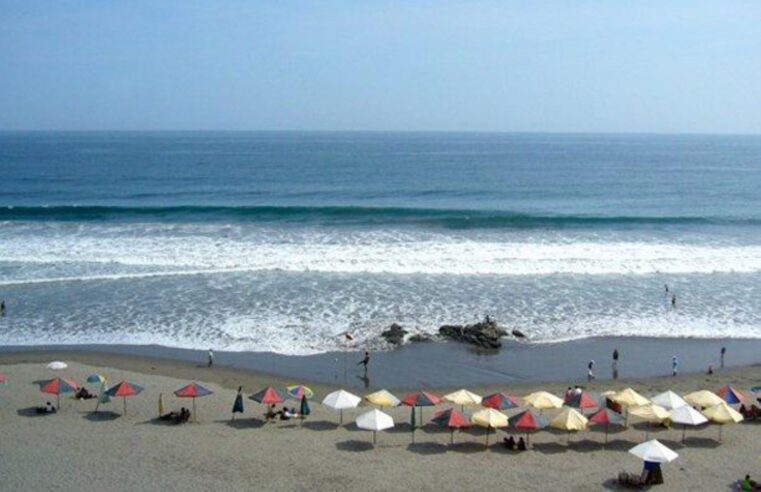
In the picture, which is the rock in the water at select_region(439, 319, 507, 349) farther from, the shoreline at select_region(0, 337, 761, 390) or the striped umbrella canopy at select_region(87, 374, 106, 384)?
the striped umbrella canopy at select_region(87, 374, 106, 384)

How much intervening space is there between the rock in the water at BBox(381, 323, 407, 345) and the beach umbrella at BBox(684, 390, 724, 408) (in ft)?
32.0

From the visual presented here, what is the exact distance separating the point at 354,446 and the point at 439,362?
6.95m

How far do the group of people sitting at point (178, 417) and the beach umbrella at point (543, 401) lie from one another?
28.5 ft

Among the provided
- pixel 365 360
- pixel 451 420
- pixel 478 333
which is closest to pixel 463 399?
pixel 451 420

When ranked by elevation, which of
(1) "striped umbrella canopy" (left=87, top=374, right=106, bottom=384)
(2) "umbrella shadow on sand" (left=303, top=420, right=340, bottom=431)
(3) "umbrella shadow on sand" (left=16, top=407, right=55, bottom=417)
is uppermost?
(1) "striped umbrella canopy" (left=87, top=374, right=106, bottom=384)

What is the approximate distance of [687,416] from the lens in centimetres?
1789

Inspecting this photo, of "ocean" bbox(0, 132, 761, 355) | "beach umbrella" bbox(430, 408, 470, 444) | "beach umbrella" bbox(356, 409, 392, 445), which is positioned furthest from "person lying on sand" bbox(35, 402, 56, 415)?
"beach umbrella" bbox(430, 408, 470, 444)

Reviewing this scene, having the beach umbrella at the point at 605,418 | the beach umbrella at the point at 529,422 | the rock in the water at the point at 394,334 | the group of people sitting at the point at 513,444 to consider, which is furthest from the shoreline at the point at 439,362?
the beach umbrella at the point at 529,422

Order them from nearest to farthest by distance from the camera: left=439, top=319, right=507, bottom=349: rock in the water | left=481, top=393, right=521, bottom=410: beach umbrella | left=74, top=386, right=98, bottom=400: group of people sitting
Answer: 1. left=481, top=393, right=521, bottom=410: beach umbrella
2. left=74, top=386, right=98, bottom=400: group of people sitting
3. left=439, top=319, right=507, bottom=349: rock in the water

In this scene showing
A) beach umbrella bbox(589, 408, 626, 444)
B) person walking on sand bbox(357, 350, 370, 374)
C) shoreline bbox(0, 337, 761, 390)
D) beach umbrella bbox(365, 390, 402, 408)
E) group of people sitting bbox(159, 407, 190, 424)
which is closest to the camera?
beach umbrella bbox(589, 408, 626, 444)

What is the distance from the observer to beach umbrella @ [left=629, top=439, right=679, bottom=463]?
15.6m

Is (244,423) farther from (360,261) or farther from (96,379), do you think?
(360,261)

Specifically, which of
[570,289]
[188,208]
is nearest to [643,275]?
[570,289]

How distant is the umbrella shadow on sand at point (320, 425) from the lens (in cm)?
1900
